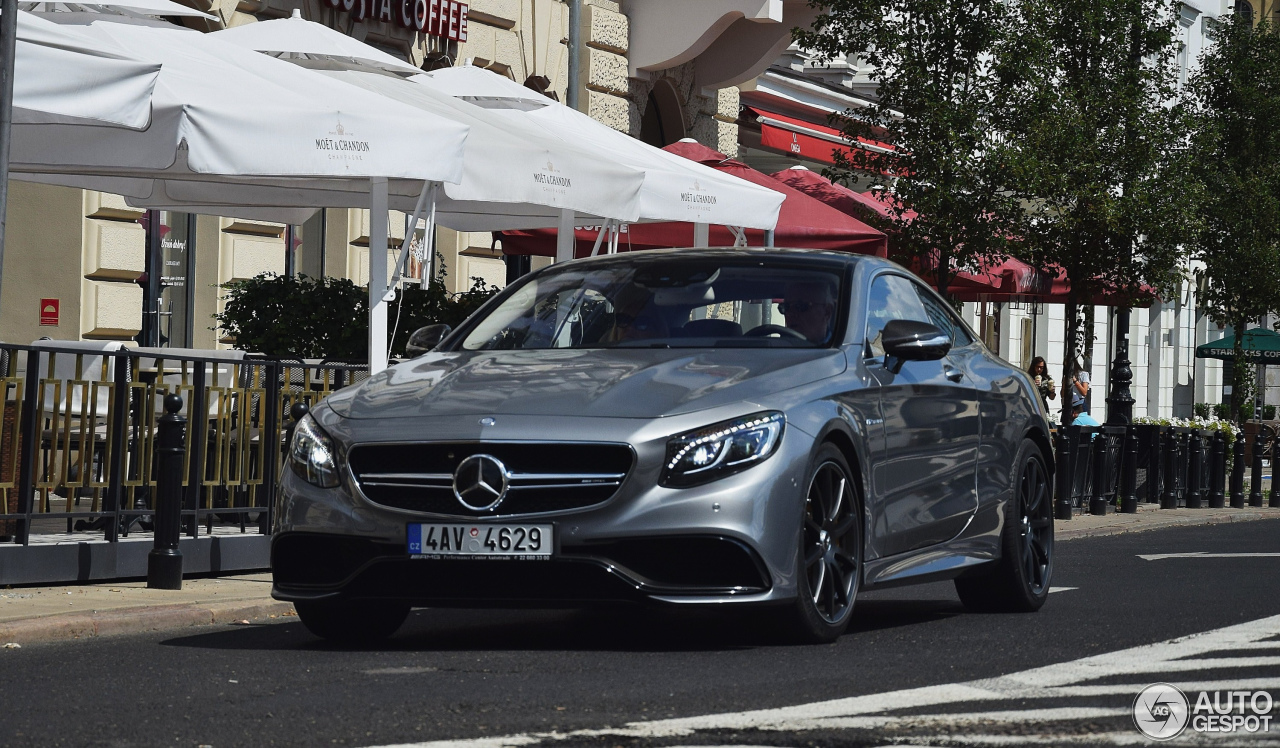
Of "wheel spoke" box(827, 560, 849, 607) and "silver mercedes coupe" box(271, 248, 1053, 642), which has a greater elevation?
"silver mercedes coupe" box(271, 248, 1053, 642)

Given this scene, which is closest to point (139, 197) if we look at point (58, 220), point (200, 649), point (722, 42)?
point (58, 220)

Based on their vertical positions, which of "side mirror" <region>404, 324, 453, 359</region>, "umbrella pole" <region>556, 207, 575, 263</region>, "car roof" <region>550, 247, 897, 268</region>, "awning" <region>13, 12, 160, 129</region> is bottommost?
"side mirror" <region>404, 324, 453, 359</region>

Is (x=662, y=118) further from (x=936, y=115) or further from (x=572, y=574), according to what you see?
(x=572, y=574)

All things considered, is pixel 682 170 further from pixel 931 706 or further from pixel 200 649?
pixel 931 706

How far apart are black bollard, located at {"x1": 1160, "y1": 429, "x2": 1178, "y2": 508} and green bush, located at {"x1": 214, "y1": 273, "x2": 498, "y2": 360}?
1119cm

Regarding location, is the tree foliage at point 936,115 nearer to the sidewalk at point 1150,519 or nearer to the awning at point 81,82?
the sidewalk at point 1150,519

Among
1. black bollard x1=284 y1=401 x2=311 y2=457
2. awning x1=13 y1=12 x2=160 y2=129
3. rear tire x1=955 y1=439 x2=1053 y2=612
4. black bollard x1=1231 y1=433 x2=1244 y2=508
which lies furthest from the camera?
black bollard x1=1231 y1=433 x2=1244 y2=508

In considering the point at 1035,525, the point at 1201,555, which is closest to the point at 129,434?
the point at 1035,525

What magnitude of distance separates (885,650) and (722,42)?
62.6ft

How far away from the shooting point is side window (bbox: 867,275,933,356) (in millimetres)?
8375

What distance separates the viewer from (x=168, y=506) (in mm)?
9719

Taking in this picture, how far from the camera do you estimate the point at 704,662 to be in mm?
7062

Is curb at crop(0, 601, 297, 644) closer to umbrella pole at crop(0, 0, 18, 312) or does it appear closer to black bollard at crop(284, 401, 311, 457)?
black bollard at crop(284, 401, 311, 457)

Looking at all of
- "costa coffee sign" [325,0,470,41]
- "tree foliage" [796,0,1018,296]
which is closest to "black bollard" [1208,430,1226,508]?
"tree foliage" [796,0,1018,296]
